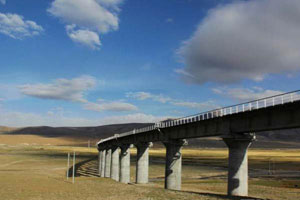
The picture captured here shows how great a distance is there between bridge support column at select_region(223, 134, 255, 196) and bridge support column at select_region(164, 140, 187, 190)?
44.4ft

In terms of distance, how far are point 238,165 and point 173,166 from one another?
14.9 meters

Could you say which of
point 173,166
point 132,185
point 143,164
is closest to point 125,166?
point 143,164

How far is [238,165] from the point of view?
3136 cm

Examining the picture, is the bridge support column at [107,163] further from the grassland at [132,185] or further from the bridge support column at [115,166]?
the grassland at [132,185]

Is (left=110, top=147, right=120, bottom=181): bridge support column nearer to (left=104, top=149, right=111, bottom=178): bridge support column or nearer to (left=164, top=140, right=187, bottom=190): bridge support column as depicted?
(left=104, top=149, right=111, bottom=178): bridge support column

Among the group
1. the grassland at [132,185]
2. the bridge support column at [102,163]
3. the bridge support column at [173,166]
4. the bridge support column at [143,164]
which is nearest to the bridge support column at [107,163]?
the bridge support column at [102,163]

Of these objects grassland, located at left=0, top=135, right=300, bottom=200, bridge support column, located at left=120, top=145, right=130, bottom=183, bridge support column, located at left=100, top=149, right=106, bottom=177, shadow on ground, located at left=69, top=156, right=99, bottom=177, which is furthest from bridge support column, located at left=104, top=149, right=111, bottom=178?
bridge support column, located at left=120, top=145, right=130, bottom=183

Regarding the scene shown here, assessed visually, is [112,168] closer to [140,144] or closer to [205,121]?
[140,144]

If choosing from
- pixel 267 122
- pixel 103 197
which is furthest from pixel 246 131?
pixel 103 197

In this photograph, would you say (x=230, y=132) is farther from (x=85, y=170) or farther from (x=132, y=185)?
(x=85, y=170)

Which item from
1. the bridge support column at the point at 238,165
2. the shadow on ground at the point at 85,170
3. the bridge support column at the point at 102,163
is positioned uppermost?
the bridge support column at the point at 238,165

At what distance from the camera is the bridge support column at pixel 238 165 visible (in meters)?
31.3

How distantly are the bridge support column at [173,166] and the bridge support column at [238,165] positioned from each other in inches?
533

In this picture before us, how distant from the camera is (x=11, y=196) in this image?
29.5 meters
